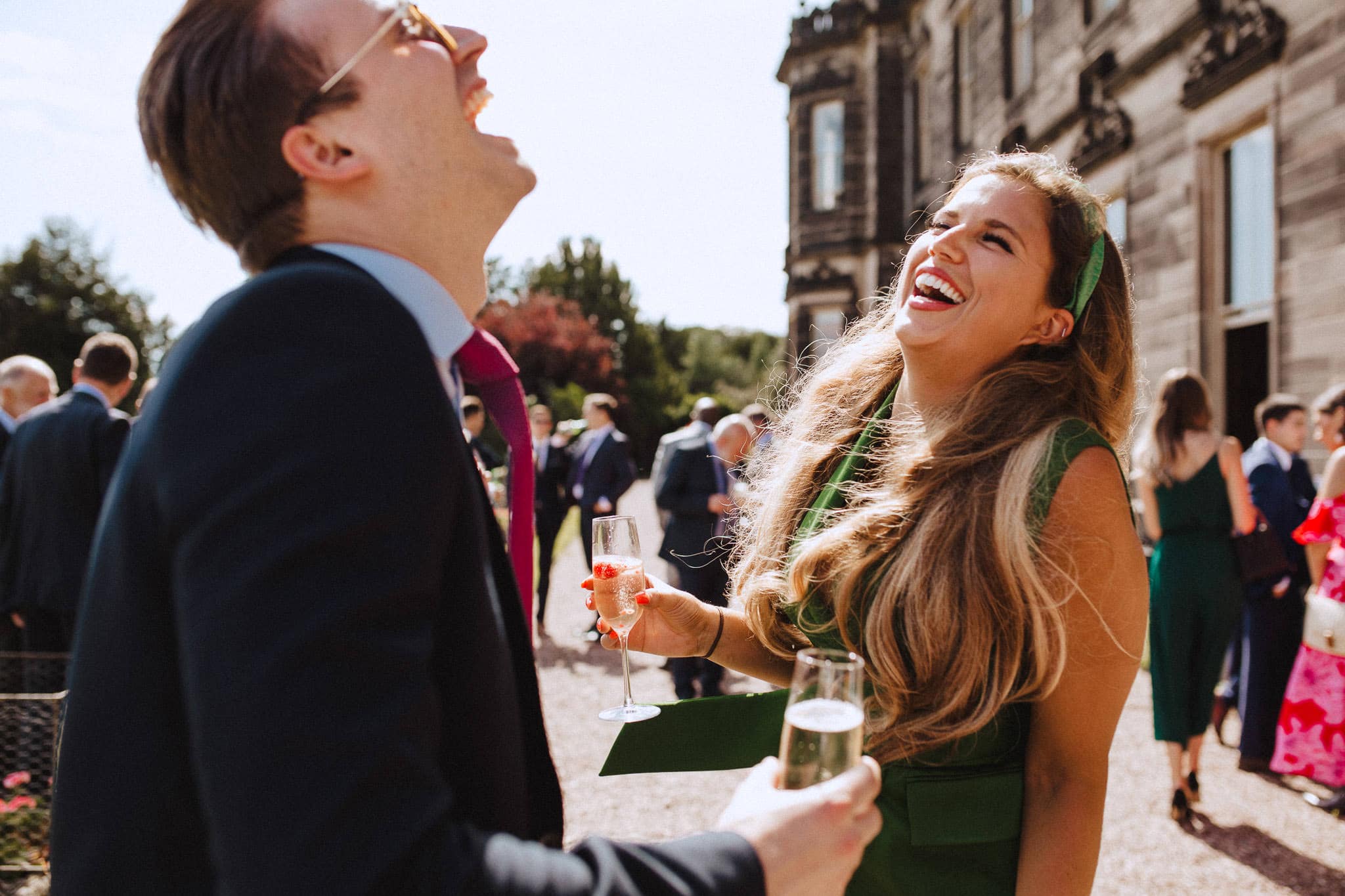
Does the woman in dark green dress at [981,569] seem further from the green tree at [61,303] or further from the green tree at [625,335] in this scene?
the green tree at [61,303]

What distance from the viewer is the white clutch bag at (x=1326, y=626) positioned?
432 centimetres

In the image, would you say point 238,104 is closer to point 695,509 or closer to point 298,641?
point 298,641

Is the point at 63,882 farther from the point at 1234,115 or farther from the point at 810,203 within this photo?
the point at 810,203

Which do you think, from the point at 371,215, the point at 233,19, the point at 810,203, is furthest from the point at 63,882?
the point at 810,203

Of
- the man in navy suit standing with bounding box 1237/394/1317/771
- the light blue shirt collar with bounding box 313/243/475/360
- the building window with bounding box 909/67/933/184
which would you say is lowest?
the man in navy suit standing with bounding box 1237/394/1317/771

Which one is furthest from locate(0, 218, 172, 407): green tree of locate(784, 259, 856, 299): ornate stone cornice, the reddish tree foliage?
locate(784, 259, 856, 299): ornate stone cornice

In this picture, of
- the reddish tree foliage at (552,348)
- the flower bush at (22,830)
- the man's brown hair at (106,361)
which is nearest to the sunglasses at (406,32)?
the flower bush at (22,830)

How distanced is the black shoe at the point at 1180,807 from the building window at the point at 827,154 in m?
18.9

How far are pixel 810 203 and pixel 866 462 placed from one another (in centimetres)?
2087

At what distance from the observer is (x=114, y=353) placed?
523 cm

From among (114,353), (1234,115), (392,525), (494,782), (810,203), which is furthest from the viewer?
(810,203)

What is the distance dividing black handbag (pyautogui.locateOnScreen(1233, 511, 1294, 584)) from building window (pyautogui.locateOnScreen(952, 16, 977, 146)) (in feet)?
41.4

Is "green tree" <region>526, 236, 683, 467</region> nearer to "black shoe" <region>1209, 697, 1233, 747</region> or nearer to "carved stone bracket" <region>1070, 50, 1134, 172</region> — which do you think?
"carved stone bracket" <region>1070, 50, 1134, 172</region>

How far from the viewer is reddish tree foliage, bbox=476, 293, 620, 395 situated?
126 ft
